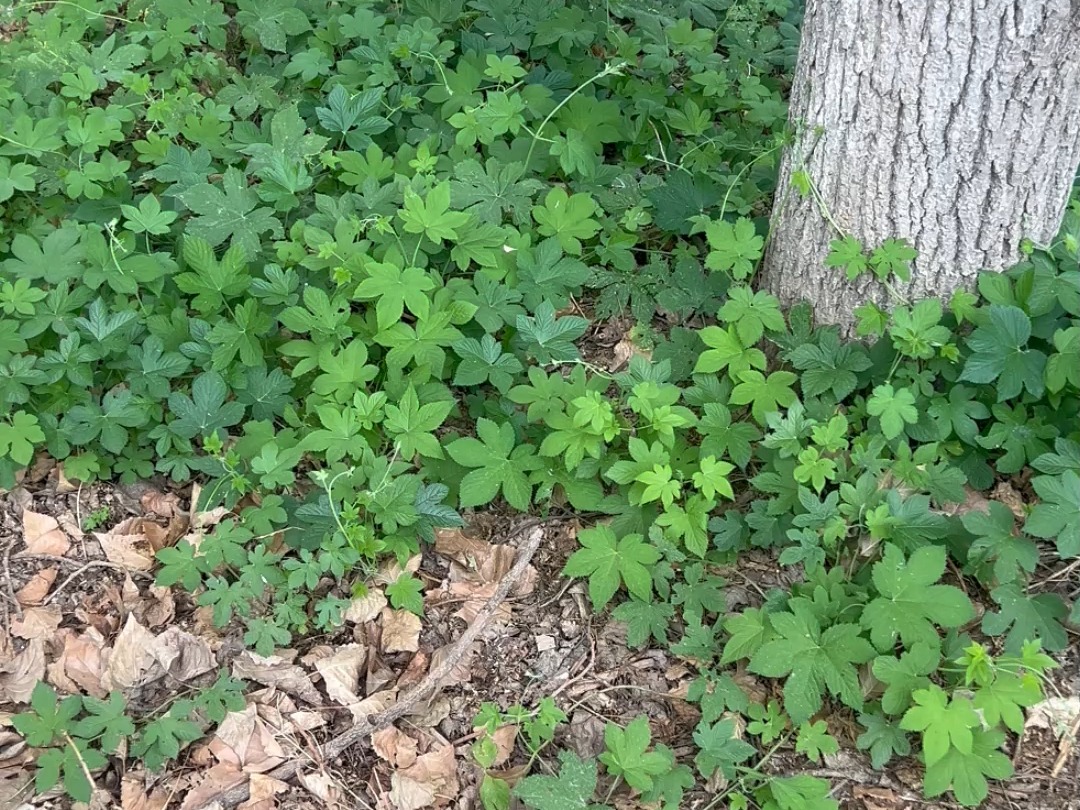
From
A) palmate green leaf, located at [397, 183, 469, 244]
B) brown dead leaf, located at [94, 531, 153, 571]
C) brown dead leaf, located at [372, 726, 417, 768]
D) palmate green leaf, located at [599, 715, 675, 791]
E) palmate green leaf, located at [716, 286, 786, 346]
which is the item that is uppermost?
palmate green leaf, located at [397, 183, 469, 244]

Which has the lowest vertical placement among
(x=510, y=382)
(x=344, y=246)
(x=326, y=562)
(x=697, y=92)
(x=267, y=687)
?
(x=267, y=687)

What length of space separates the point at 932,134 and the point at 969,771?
5.73 ft

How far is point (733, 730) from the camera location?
2316 mm

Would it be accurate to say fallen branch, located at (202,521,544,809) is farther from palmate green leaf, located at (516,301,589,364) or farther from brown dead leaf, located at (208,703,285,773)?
palmate green leaf, located at (516,301,589,364)

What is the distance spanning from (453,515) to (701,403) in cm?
89

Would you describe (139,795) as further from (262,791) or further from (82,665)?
(82,665)

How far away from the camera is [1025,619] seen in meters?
2.36

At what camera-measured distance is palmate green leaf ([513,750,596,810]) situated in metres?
2.18

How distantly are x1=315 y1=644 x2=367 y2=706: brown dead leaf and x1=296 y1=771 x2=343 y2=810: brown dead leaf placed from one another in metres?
0.21

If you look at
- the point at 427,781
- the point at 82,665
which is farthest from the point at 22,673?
the point at 427,781

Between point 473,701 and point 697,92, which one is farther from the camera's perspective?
point 697,92

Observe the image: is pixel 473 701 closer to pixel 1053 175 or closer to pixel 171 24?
pixel 1053 175

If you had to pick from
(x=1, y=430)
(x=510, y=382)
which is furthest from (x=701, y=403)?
(x=1, y=430)

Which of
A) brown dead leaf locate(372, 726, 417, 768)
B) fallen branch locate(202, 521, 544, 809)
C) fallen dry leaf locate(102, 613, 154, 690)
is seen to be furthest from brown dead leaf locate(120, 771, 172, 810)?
brown dead leaf locate(372, 726, 417, 768)
